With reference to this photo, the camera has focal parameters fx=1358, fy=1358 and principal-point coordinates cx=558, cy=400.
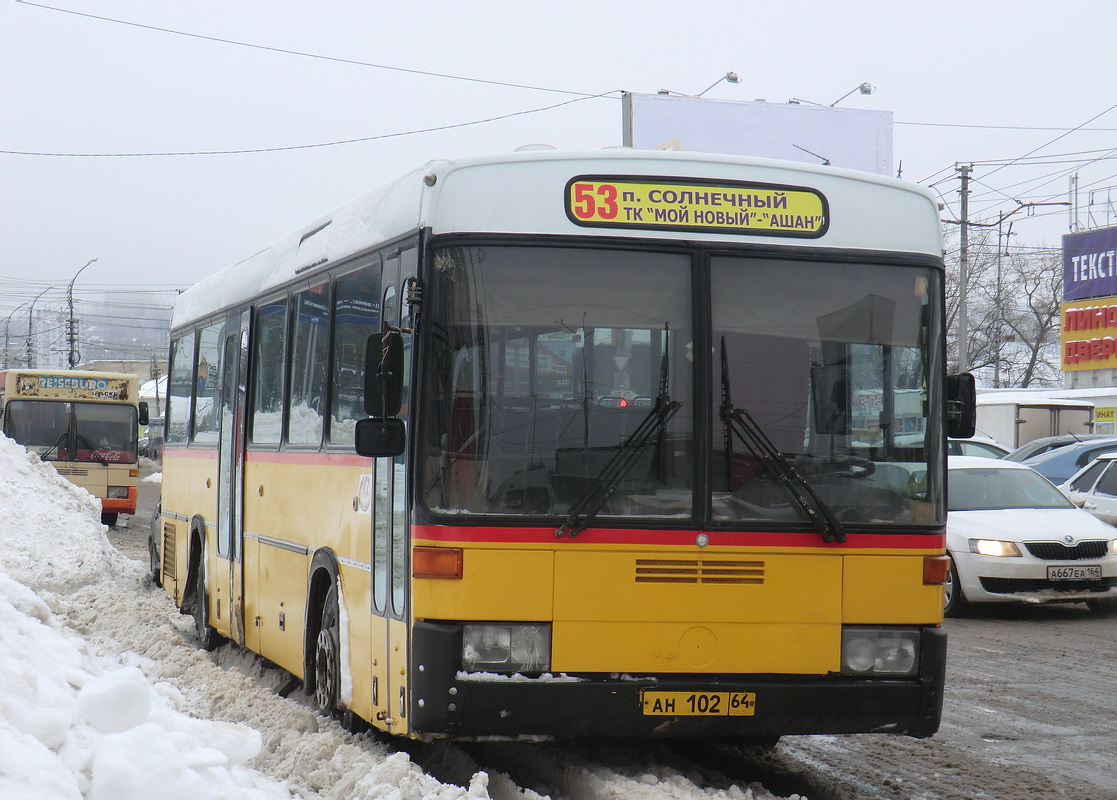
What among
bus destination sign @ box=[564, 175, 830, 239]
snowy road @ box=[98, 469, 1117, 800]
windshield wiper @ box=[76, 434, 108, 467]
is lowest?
snowy road @ box=[98, 469, 1117, 800]

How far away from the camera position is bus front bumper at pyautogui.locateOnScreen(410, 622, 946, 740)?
5.54 metres

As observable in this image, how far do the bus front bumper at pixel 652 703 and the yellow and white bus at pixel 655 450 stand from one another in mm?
11

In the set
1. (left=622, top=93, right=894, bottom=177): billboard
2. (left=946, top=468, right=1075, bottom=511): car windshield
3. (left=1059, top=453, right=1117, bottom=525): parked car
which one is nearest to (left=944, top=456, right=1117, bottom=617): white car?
(left=946, top=468, right=1075, bottom=511): car windshield

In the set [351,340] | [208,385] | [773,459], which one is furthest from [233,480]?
[773,459]

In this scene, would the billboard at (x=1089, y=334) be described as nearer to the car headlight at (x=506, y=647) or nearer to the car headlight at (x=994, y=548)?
the car headlight at (x=994, y=548)

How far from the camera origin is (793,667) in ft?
19.0

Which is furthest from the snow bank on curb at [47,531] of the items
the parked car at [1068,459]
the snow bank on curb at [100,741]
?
the parked car at [1068,459]

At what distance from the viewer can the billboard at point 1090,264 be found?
44469mm

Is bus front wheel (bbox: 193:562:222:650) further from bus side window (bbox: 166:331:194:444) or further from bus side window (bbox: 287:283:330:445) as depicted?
bus side window (bbox: 287:283:330:445)

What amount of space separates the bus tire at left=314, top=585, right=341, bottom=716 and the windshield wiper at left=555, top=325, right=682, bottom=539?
1899mm

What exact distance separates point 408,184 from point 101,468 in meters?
22.6

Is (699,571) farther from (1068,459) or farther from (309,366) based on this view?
(1068,459)

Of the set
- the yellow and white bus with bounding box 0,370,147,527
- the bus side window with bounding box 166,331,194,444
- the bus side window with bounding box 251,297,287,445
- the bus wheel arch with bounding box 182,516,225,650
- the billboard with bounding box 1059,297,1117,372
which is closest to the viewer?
the bus side window with bounding box 251,297,287,445

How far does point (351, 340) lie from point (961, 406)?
308 centimetres
